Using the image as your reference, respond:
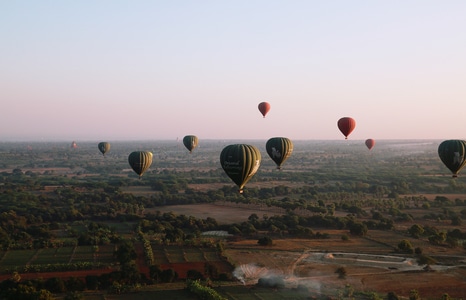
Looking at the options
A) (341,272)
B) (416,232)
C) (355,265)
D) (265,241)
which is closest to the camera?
(341,272)

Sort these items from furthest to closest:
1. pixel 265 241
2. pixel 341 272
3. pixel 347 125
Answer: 1. pixel 347 125
2. pixel 265 241
3. pixel 341 272

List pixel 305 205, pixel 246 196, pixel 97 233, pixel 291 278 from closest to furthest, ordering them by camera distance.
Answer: pixel 291 278
pixel 97 233
pixel 305 205
pixel 246 196

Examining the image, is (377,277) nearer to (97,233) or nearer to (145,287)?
(145,287)

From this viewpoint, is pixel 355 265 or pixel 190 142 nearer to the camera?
pixel 355 265

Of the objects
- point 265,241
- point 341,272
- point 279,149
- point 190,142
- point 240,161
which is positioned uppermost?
point 190,142

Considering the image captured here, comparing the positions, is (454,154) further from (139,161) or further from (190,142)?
(190,142)

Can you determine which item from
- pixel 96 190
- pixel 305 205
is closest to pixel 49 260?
pixel 305 205

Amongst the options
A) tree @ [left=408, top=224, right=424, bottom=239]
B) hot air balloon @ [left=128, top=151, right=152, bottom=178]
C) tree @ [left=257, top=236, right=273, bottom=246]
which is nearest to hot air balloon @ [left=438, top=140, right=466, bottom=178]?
tree @ [left=408, top=224, right=424, bottom=239]

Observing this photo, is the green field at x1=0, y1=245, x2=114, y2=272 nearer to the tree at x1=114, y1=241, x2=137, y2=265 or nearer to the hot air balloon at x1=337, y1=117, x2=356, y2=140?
the tree at x1=114, y1=241, x2=137, y2=265

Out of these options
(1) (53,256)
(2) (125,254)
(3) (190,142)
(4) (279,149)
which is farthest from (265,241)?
(3) (190,142)
